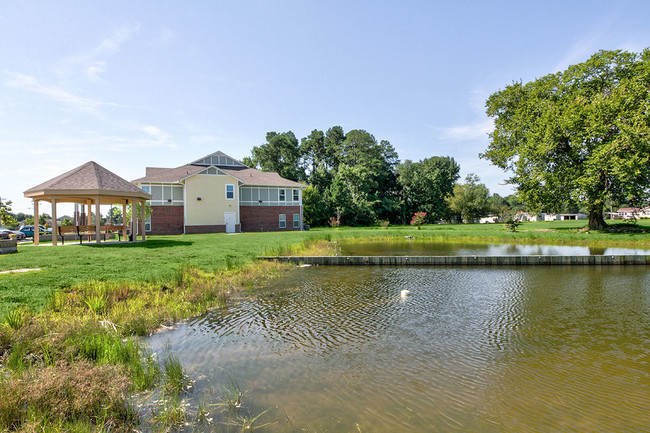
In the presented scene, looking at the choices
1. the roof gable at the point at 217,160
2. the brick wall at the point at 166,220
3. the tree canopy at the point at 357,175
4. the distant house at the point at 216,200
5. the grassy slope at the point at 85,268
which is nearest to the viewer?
the grassy slope at the point at 85,268

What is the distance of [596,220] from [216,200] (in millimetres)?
33321

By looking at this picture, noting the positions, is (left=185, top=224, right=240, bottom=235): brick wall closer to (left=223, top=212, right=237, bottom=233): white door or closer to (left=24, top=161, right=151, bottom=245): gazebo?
(left=223, top=212, right=237, bottom=233): white door

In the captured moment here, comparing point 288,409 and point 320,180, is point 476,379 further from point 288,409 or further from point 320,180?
point 320,180

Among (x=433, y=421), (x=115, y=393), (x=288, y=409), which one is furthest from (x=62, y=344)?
(x=433, y=421)

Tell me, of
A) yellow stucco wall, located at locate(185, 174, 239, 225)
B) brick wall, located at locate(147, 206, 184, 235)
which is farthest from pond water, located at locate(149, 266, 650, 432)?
brick wall, located at locate(147, 206, 184, 235)

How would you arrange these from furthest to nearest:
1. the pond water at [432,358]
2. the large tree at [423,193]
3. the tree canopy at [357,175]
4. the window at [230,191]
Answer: the large tree at [423,193] < the tree canopy at [357,175] < the window at [230,191] < the pond water at [432,358]

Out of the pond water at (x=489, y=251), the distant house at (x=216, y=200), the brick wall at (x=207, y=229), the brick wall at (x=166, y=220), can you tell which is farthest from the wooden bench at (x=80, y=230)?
the pond water at (x=489, y=251)

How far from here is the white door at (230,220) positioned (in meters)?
33.9

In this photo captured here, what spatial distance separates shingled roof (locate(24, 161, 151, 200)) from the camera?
52.0ft

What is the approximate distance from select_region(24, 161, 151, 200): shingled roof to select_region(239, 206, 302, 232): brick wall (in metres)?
17.9

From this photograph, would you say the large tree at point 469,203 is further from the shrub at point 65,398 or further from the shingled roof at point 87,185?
the shrub at point 65,398

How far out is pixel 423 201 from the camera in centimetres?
5819

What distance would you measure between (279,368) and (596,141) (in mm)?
30265

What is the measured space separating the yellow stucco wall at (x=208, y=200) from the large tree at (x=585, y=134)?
87.2ft
